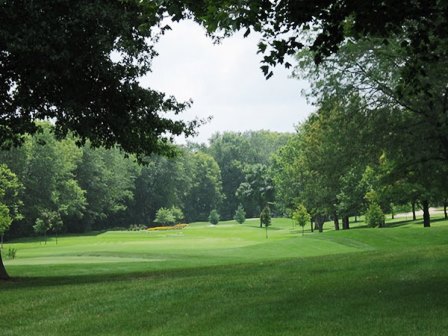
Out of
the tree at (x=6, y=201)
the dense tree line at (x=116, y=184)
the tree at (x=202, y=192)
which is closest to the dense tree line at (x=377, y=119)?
the tree at (x=6, y=201)

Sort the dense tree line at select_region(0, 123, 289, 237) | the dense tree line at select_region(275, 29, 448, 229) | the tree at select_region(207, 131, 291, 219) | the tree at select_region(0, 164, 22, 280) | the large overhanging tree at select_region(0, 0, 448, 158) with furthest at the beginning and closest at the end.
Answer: the tree at select_region(207, 131, 291, 219)
the dense tree line at select_region(0, 123, 289, 237)
the tree at select_region(0, 164, 22, 280)
the dense tree line at select_region(275, 29, 448, 229)
the large overhanging tree at select_region(0, 0, 448, 158)

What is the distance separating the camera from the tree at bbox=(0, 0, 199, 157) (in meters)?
14.5

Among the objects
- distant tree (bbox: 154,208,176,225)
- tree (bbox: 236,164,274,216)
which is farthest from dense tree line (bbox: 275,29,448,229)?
tree (bbox: 236,164,274,216)

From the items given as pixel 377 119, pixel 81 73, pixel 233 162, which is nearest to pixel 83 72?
pixel 81 73

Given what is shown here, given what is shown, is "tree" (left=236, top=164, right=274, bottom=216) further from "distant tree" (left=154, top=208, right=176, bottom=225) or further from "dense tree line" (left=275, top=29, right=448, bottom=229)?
"dense tree line" (left=275, top=29, right=448, bottom=229)

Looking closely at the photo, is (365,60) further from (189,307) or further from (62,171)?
(62,171)

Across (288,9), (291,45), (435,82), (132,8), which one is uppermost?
(132,8)

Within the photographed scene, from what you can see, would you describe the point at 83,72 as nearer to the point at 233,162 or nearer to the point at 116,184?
the point at 116,184

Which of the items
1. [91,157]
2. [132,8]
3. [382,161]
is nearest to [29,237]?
[91,157]

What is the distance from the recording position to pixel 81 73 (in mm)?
16109

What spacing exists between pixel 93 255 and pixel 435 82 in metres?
24.7

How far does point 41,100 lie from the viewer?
16.7 meters

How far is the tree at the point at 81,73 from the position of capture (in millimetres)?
14477

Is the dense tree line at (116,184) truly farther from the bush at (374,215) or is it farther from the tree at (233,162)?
the bush at (374,215)
